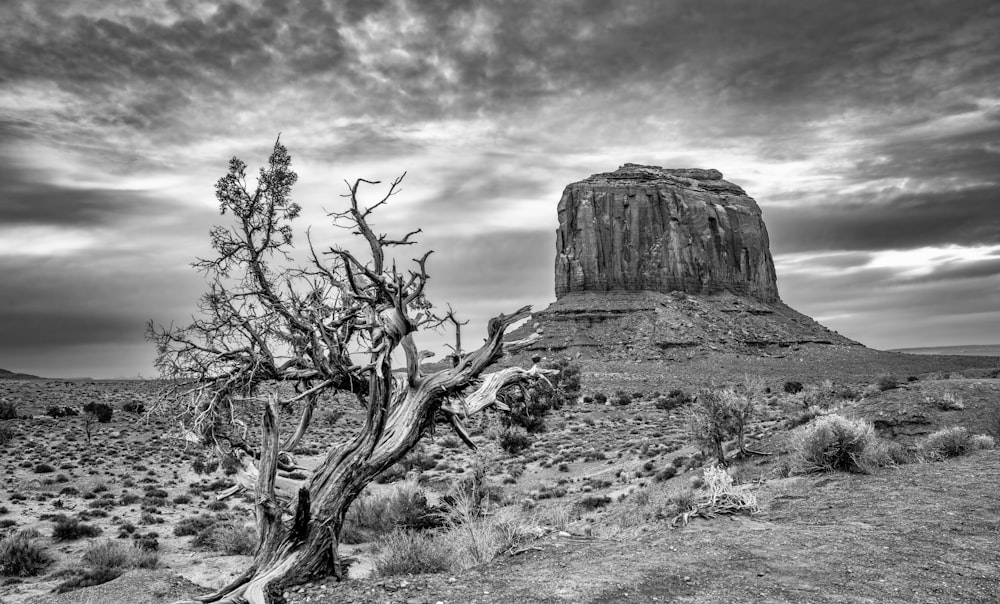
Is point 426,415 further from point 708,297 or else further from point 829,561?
point 708,297

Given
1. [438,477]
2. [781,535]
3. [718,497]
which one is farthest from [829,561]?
[438,477]

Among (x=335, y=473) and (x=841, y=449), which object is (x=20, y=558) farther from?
(x=841, y=449)

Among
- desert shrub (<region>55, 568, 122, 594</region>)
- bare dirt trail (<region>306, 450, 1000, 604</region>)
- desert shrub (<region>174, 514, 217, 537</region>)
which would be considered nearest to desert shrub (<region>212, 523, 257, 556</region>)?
desert shrub (<region>174, 514, 217, 537</region>)

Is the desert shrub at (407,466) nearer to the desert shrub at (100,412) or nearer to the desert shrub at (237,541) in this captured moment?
the desert shrub at (237,541)

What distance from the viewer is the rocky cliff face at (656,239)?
114 metres

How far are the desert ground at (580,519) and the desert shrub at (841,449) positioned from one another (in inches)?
6.7

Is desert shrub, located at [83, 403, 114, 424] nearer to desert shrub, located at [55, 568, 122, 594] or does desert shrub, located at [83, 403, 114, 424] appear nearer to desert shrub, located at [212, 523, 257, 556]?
desert shrub, located at [212, 523, 257, 556]

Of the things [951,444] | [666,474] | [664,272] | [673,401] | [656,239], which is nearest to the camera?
[951,444]

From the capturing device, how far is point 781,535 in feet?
25.4

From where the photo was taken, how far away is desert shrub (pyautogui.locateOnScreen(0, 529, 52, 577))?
11180 millimetres

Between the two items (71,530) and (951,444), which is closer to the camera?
(951,444)

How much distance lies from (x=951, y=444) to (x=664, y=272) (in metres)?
102

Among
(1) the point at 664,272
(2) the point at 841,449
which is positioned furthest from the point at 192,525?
(1) the point at 664,272

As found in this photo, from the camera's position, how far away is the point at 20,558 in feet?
37.3
